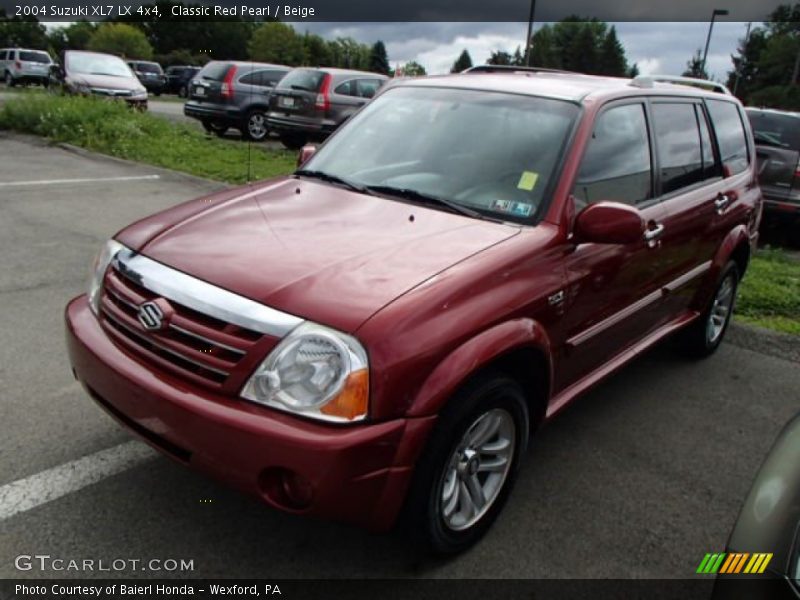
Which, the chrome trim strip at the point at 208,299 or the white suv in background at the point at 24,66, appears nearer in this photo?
the chrome trim strip at the point at 208,299

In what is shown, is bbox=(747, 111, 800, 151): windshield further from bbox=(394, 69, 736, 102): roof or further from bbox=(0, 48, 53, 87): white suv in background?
bbox=(0, 48, 53, 87): white suv in background

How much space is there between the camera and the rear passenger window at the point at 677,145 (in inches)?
147

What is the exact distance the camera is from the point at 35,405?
3.42 metres

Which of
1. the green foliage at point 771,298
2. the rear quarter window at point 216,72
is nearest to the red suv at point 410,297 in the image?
the green foliage at point 771,298

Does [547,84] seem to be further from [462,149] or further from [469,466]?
[469,466]

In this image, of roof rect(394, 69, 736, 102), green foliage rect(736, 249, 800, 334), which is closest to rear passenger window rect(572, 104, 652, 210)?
roof rect(394, 69, 736, 102)

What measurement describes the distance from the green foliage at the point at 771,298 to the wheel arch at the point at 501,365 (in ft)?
11.2

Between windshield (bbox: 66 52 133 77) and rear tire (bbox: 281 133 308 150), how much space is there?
559 cm

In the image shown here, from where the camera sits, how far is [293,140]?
544 inches

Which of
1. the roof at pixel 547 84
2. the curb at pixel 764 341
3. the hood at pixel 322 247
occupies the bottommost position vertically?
the curb at pixel 764 341

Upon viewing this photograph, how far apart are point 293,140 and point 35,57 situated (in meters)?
25.8

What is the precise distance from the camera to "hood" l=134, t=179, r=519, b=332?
225 cm

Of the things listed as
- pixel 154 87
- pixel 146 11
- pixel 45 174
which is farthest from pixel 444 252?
pixel 154 87

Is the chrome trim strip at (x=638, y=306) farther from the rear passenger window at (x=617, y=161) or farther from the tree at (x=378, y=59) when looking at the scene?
the tree at (x=378, y=59)
